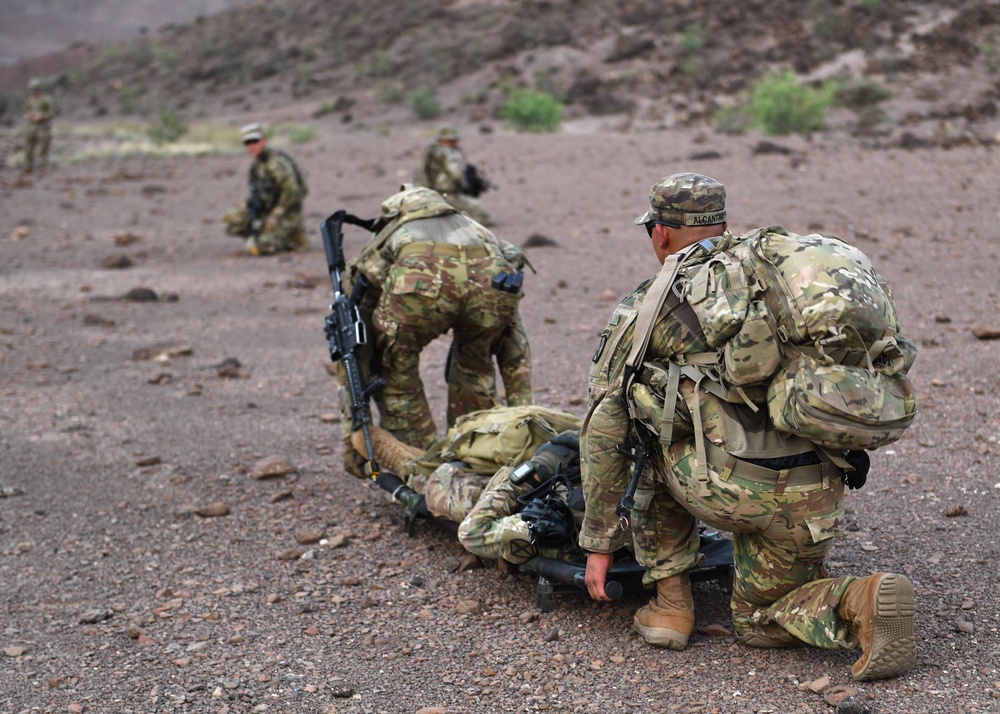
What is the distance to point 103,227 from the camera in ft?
47.3

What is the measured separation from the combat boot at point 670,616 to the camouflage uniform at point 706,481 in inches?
2.1

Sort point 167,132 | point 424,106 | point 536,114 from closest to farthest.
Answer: point 536,114, point 167,132, point 424,106

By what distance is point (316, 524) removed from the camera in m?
4.90

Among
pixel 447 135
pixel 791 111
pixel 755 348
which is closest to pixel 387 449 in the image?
pixel 755 348

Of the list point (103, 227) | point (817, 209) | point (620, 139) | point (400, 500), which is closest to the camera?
point (400, 500)

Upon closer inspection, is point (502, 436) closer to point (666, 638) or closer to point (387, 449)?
point (387, 449)

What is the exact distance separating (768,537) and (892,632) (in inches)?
17.1

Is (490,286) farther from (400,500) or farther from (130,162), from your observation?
(130,162)

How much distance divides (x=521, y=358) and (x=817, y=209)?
8.01 meters

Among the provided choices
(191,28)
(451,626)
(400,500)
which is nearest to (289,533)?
(400,500)

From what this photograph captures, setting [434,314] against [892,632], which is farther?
[434,314]

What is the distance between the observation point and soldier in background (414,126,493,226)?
12391 millimetres

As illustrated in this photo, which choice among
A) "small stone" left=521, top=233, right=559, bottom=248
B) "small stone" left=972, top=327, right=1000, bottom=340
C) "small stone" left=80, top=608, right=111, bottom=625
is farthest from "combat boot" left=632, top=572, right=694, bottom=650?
"small stone" left=521, top=233, right=559, bottom=248

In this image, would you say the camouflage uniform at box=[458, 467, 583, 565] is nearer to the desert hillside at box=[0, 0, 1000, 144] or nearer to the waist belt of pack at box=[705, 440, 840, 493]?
the waist belt of pack at box=[705, 440, 840, 493]
